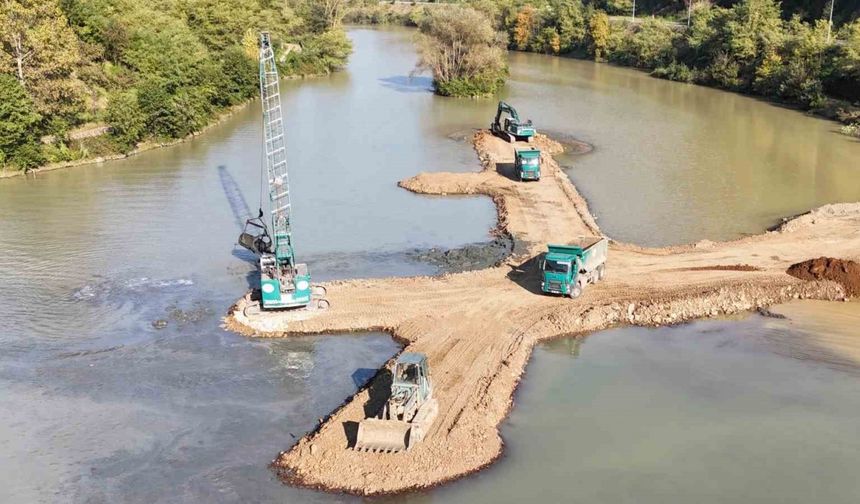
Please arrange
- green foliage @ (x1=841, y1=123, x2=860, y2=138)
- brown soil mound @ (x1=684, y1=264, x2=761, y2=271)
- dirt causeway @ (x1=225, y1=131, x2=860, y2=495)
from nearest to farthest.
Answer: dirt causeway @ (x1=225, y1=131, x2=860, y2=495) → brown soil mound @ (x1=684, y1=264, x2=761, y2=271) → green foliage @ (x1=841, y1=123, x2=860, y2=138)

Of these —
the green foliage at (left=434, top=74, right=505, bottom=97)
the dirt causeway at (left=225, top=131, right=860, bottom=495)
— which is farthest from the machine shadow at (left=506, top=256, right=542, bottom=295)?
the green foliage at (left=434, top=74, right=505, bottom=97)

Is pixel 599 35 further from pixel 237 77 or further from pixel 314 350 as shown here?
pixel 314 350

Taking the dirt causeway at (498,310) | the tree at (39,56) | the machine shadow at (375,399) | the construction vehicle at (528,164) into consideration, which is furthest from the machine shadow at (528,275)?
the tree at (39,56)

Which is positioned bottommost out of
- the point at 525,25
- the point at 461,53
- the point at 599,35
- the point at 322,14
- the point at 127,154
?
the point at 127,154

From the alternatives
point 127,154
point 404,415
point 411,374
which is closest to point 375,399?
point 411,374

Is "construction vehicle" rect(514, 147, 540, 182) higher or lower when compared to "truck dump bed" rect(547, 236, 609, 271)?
higher

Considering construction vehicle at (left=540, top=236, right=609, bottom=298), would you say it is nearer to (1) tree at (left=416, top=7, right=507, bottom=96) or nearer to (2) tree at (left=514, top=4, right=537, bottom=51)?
(1) tree at (left=416, top=7, right=507, bottom=96)

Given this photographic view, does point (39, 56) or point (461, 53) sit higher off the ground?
point (39, 56)
